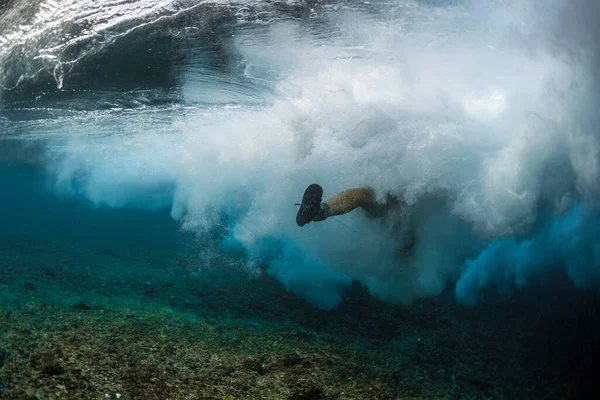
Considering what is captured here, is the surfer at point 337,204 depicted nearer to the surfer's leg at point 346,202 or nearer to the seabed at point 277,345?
the surfer's leg at point 346,202

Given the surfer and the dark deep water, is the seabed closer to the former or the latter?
the dark deep water

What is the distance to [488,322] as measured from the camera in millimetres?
5617

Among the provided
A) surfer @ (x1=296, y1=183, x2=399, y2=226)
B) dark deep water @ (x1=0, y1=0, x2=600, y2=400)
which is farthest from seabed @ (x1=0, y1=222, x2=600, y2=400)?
surfer @ (x1=296, y1=183, x2=399, y2=226)

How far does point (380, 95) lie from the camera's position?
10328mm

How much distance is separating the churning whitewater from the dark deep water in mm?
55

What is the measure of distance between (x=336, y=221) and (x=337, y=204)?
295 cm

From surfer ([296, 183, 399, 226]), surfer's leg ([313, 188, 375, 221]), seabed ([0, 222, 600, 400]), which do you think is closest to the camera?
seabed ([0, 222, 600, 400])

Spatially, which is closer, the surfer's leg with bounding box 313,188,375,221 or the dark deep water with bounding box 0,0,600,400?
the dark deep water with bounding box 0,0,600,400

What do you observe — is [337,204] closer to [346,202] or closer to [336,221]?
[346,202]

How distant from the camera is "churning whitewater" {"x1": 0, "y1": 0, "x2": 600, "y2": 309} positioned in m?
6.55

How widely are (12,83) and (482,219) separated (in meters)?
15.1

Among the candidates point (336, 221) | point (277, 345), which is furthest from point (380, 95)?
point (277, 345)

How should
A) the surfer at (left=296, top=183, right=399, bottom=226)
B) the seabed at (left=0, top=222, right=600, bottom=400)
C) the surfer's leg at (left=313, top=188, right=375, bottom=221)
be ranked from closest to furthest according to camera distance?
the seabed at (left=0, top=222, right=600, bottom=400) → the surfer at (left=296, top=183, right=399, bottom=226) → the surfer's leg at (left=313, top=188, right=375, bottom=221)

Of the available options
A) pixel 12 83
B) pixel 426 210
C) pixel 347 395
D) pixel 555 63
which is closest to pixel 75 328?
pixel 347 395
